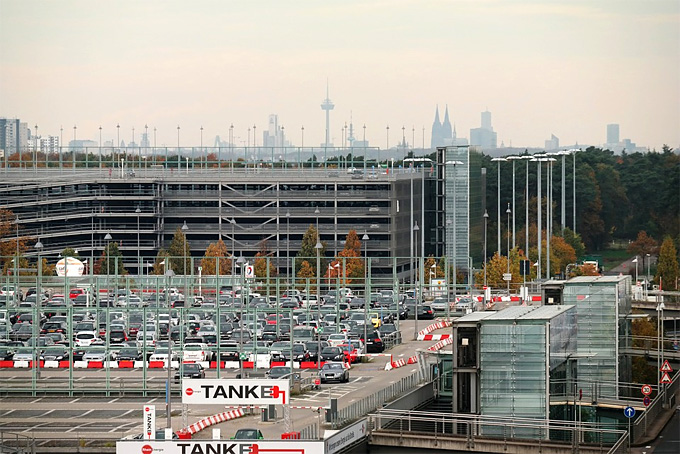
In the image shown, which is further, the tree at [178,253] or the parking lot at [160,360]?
the tree at [178,253]

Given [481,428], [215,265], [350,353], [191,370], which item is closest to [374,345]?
[350,353]

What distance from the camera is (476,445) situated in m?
28.5

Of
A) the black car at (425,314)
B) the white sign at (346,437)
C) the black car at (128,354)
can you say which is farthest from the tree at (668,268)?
the white sign at (346,437)

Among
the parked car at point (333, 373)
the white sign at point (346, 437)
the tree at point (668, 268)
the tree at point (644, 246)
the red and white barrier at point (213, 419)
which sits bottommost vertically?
the red and white barrier at point (213, 419)

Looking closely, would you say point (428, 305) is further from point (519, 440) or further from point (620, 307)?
point (519, 440)

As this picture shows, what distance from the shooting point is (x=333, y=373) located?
150 ft

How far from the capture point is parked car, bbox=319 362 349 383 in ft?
150

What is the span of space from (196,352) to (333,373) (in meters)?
6.77

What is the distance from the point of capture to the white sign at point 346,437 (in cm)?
2531

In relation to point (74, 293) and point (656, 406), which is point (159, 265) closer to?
point (74, 293)

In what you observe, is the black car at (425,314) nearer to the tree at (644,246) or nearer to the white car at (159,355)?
the white car at (159,355)

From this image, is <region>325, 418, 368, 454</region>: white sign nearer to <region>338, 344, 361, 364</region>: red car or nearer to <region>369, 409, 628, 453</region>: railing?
<region>369, 409, 628, 453</region>: railing

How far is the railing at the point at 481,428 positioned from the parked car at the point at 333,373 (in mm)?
14130

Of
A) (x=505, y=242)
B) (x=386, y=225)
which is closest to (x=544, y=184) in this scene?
(x=505, y=242)
